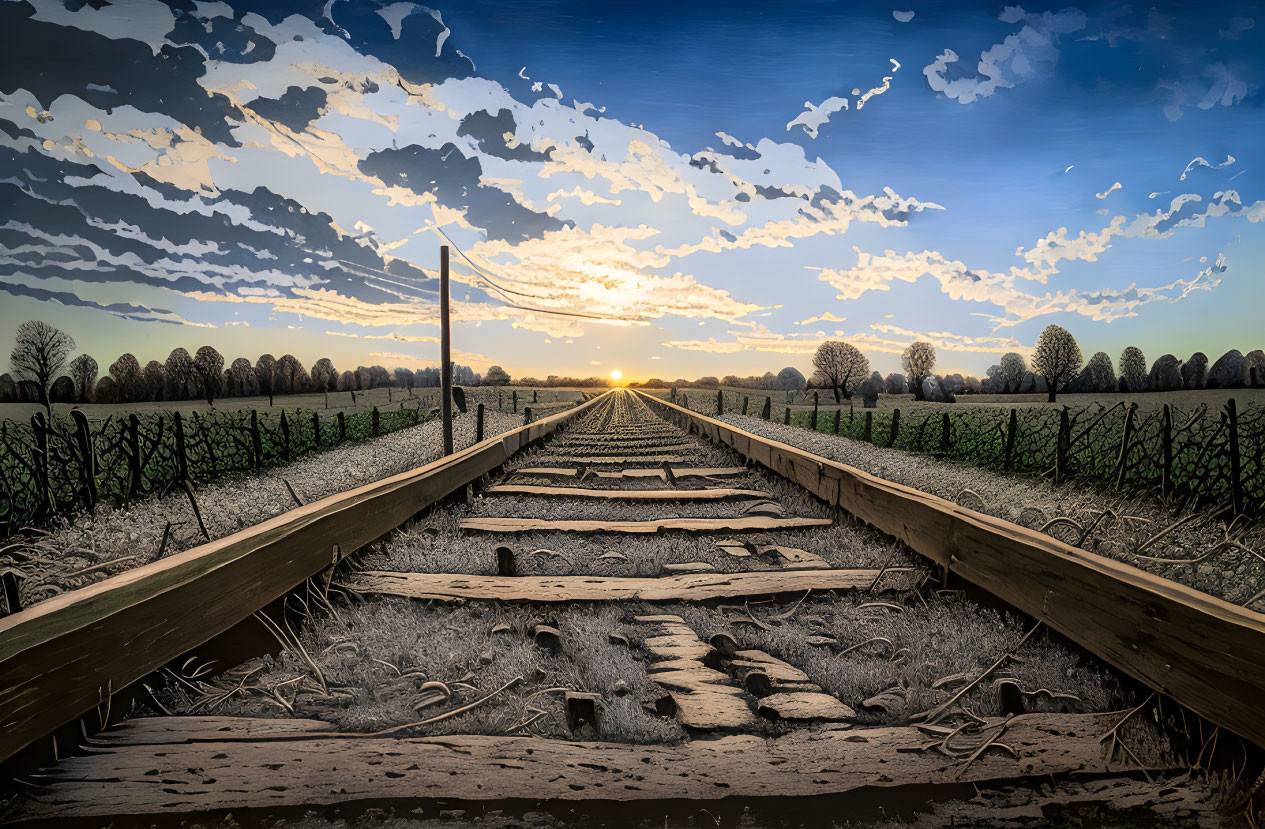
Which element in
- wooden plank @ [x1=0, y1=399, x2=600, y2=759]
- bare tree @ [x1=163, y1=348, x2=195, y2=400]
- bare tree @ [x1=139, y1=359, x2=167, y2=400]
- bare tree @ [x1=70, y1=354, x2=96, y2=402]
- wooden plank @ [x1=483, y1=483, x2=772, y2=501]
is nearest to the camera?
wooden plank @ [x1=0, y1=399, x2=600, y2=759]

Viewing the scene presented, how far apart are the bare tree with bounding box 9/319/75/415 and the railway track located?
21.8 ft

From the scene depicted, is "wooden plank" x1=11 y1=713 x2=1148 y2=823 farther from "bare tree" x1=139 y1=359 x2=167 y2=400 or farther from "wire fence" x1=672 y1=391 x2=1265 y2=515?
"bare tree" x1=139 y1=359 x2=167 y2=400

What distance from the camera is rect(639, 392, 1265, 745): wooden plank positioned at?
1.31 meters

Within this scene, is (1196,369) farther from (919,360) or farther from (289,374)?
(289,374)

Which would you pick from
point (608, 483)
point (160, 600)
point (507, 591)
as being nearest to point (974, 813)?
point (507, 591)

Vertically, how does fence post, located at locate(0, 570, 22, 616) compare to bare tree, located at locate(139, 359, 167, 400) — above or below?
below

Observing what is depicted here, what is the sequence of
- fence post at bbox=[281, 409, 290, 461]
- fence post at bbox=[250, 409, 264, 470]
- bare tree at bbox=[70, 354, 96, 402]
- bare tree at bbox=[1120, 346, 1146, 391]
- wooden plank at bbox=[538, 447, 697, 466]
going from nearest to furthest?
bare tree at bbox=[70, 354, 96, 402] → fence post at bbox=[250, 409, 264, 470] → wooden plank at bbox=[538, 447, 697, 466] → fence post at bbox=[281, 409, 290, 461] → bare tree at bbox=[1120, 346, 1146, 391]

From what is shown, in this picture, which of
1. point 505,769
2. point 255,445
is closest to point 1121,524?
point 505,769

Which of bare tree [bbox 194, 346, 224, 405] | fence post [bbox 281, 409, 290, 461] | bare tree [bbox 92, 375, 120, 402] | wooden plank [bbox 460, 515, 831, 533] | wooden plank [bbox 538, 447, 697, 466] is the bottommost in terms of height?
wooden plank [bbox 460, 515, 831, 533]

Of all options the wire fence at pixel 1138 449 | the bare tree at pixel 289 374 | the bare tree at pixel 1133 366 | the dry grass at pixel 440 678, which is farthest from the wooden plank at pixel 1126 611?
the bare tree at pixel 289 374

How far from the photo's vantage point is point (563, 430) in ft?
45.3

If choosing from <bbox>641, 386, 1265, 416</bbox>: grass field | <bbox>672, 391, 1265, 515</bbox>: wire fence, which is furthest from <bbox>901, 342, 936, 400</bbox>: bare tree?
<bbox>672, 391, 1265, 515</bbox>: wire fence

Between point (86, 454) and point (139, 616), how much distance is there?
3991 mm

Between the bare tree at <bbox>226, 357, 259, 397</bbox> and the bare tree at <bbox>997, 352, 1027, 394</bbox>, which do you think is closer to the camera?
the bare tree at <bbox>226, 357, 259, 397</bbox>
